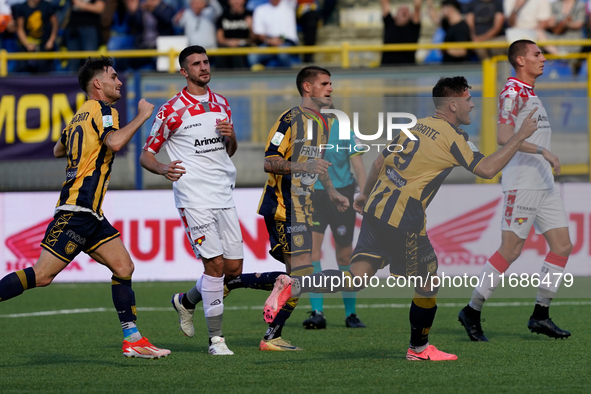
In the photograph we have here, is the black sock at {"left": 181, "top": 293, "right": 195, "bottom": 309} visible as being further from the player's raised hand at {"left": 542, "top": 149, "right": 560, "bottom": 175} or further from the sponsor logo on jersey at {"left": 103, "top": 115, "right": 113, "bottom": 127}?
the player's raised hand at {"left": 542, "top": 149, "right": 560, "bottom": 175}

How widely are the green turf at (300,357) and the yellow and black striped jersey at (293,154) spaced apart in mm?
1117

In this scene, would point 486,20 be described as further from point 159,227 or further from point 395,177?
point 395,177

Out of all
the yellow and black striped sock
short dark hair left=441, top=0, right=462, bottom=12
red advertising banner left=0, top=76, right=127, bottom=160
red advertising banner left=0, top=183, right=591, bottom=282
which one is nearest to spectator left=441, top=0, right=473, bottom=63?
short dark hair left=441, top=0, right=462, bottom=12

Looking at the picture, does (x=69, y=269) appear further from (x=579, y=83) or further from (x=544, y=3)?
(x=544, y=3)

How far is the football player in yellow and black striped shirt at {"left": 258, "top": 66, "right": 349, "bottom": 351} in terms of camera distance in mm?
7230

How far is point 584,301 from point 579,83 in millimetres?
3658

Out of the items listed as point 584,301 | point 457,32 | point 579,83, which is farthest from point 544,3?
point 584,301

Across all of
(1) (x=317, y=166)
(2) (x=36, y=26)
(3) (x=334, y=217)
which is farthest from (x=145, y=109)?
(2) (x=36, y=26)

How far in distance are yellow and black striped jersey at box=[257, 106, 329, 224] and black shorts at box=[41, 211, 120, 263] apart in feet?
4.74

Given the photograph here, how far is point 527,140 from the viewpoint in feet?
25.7

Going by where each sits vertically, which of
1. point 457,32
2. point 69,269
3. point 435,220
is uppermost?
point 457,32

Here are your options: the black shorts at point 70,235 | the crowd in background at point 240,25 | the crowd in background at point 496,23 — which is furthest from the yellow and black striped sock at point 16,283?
the crowd in background at point 496,23

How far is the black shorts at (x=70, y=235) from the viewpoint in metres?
6.56

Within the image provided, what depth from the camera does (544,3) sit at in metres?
14.9
